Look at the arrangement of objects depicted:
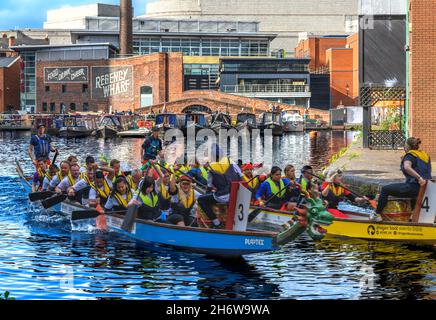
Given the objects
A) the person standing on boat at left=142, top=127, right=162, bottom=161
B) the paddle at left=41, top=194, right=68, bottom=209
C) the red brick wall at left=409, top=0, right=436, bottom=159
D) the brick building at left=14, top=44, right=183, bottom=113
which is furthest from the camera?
the brick building at left=14, top=44, right=183, bottom=113

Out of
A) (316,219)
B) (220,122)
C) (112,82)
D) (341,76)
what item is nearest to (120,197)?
(316,219)

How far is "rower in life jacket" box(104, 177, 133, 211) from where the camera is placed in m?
21.3

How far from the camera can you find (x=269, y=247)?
16062 mm

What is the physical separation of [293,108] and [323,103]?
35.1ft

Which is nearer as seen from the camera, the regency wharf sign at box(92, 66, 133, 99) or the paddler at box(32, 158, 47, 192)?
the paddler at box(32, 158, 47, 192)

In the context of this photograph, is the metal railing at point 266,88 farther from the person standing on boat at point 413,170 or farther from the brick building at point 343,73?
the person standing on boat at point 413,170

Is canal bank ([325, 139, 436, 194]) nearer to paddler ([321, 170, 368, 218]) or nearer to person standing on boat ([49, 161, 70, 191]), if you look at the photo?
paddler ([321, 170, 368, 218])

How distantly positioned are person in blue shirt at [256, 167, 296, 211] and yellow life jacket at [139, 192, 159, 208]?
289 cm

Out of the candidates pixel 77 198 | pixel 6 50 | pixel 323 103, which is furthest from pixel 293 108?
pixel 77 198

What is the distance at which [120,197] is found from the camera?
70.1 feet

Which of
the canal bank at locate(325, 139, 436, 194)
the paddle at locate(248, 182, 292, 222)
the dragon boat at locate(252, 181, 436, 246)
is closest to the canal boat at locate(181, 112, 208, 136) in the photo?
the canal bank at locate(325, 139, 436, 194)

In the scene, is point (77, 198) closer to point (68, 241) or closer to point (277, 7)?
point (68, 241)

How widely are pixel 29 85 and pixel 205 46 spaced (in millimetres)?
25406
